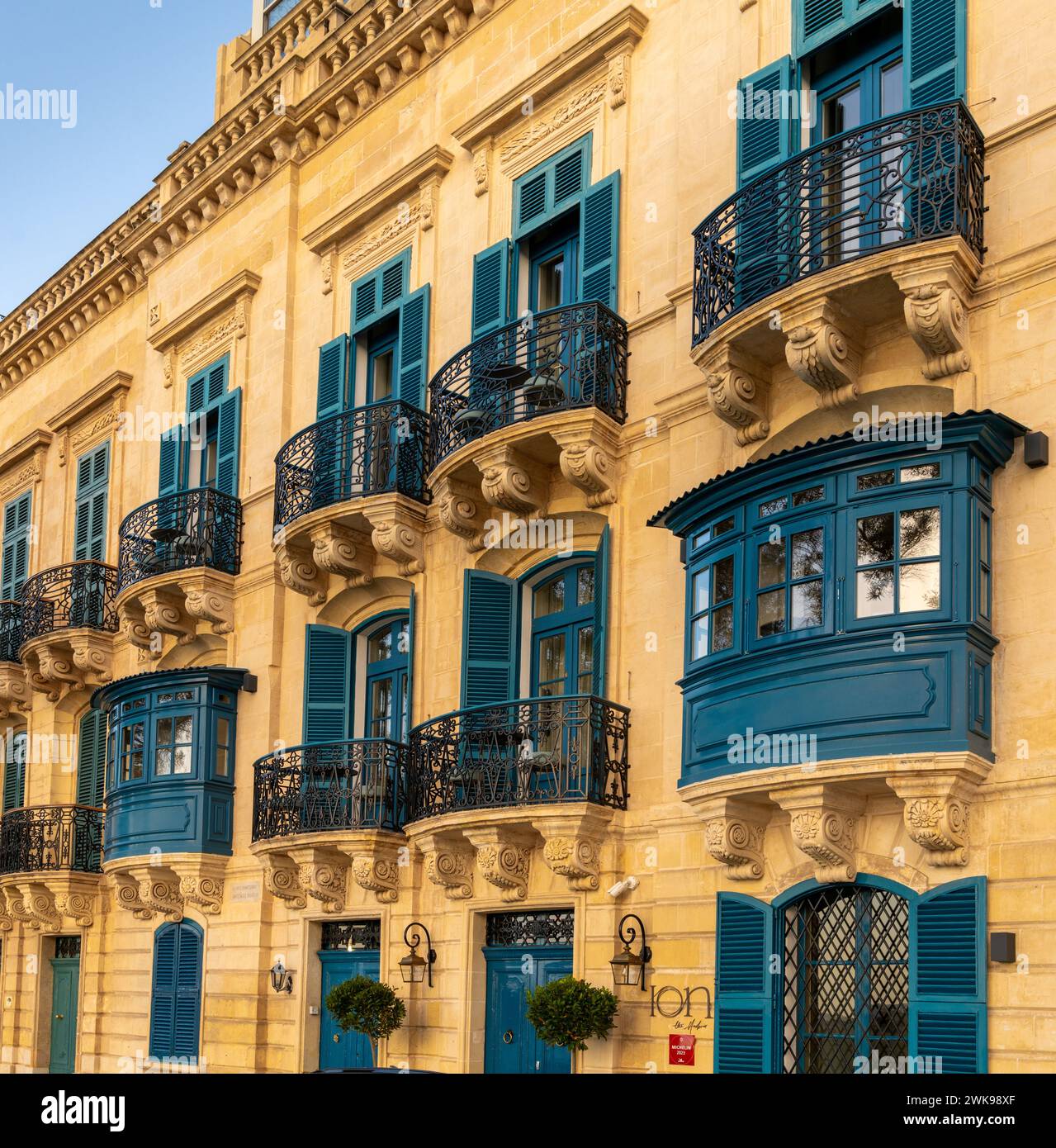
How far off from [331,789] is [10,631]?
40.5 feet

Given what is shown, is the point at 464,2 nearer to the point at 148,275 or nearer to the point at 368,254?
the point at 368,254

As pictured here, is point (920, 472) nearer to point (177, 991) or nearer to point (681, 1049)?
point (681, 1049)

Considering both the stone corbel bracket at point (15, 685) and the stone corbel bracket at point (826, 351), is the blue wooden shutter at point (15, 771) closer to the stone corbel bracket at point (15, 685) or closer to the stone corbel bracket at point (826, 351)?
the stone corbel bracket at point (15, 685)

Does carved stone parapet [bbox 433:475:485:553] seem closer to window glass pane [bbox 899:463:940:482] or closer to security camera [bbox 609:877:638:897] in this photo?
security camera [bbox 609:877:638:897]

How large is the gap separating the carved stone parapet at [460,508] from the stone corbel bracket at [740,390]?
3.91m

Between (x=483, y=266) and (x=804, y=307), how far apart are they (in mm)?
6400

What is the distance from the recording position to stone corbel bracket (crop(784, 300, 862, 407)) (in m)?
13.3

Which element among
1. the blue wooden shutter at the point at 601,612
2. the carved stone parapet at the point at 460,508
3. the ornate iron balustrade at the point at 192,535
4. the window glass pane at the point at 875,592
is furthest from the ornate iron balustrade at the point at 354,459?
the window glass pane at the point at 875,592

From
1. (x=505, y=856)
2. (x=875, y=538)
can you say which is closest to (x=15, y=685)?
(x=505, y=856)

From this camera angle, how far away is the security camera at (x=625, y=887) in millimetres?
15180


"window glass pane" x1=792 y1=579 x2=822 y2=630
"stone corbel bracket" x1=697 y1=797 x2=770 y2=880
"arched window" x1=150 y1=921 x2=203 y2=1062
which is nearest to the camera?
"window glass pane" x1=792 y1=579 x2=822 y2=630

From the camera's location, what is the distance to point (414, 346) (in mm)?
19984

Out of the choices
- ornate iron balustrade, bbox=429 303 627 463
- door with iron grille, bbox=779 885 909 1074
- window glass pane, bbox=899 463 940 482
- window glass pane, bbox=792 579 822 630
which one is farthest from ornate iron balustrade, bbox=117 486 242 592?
window glass pane, bbox=899 463 940 482

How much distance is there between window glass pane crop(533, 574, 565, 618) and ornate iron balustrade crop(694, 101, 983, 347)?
150 inches
